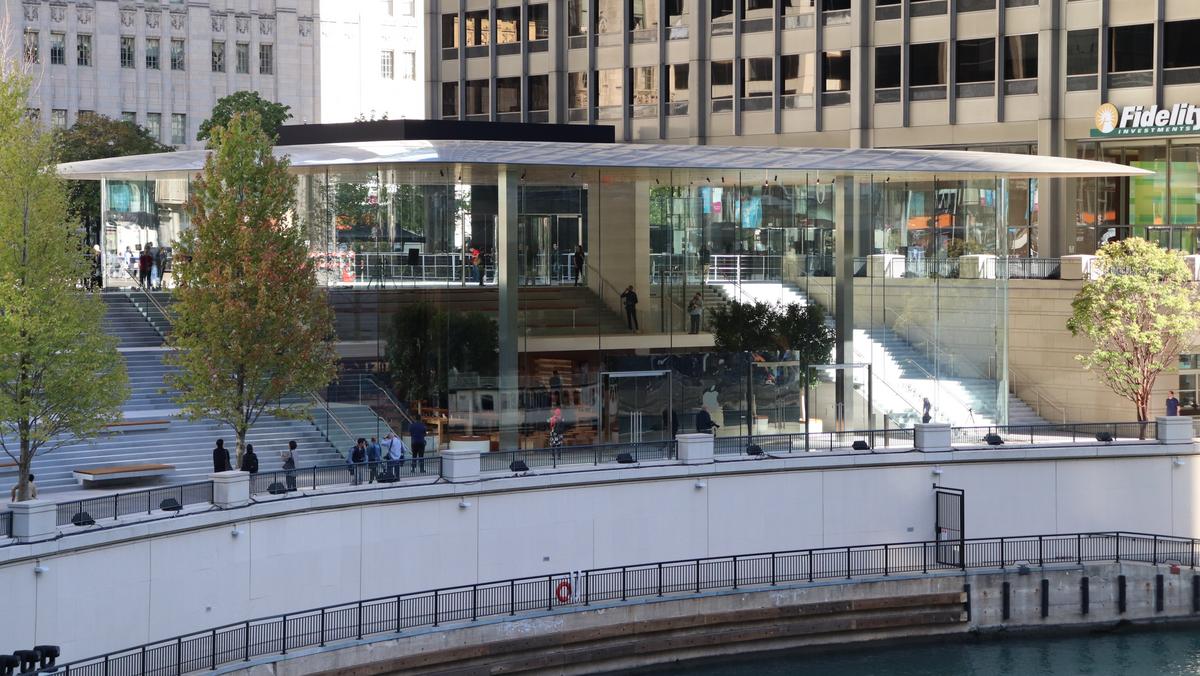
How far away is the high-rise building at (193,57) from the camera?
109312 millimetres

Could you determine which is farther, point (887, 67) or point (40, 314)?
point (887, 67)

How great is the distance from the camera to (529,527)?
3816cm

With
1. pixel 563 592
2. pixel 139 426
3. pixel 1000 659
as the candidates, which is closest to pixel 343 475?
pixel 563 592

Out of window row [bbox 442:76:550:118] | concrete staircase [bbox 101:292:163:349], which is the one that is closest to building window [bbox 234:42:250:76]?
window row [bbox 442:76:550:118]

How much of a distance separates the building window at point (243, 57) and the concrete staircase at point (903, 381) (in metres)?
79.1

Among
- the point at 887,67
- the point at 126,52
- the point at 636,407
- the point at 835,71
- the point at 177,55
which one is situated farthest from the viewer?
the point at 177,55

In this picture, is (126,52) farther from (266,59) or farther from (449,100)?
(449,100)

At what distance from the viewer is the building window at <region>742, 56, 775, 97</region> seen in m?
72.1

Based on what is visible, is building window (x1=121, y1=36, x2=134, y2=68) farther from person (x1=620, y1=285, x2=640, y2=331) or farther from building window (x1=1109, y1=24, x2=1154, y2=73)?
person (x1=620, y1=285, x2=640, y2=331)

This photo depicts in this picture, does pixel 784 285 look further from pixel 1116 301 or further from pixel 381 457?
pixel 381 457

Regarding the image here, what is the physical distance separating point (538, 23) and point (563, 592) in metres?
48.8

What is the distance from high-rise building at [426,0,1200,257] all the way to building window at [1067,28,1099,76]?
0.05 m

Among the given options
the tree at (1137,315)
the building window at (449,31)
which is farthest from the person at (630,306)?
the building window at (449,31)

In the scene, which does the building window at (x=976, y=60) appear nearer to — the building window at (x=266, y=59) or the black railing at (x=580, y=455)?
the black railing at (x=580, y=455)
